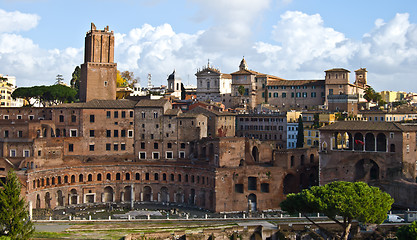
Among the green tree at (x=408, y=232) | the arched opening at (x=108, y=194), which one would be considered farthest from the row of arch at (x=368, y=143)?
the arched opening at (x=108, y=194)

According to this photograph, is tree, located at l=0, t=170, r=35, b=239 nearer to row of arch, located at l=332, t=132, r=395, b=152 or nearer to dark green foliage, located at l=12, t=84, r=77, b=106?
row of arch, located at l=332, t=132, r=395, b=152

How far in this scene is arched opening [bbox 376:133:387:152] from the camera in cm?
6800

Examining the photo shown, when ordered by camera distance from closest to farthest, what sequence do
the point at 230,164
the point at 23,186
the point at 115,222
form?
Answer: the point at 115,222 < the point at 23,186 < the point at 230,164

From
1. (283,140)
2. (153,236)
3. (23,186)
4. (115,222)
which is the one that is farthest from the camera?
(283,140)

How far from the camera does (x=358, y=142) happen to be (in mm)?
70188

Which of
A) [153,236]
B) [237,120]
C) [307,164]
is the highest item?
[237,120]

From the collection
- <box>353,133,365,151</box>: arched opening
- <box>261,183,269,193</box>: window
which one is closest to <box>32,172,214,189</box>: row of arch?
<box>261,183,269,193</box>: window

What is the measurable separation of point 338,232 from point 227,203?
1695 centimetres

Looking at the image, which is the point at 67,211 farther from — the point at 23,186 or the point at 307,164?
the point at 307,164

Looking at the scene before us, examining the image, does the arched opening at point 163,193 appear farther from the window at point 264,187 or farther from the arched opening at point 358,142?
the arched opening at point 358,142

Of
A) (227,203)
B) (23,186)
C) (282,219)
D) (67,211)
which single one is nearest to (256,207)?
(227,203)

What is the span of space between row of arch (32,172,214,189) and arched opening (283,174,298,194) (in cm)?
1054

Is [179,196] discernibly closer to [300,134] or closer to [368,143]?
[300,134]

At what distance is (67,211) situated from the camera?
70.9m
